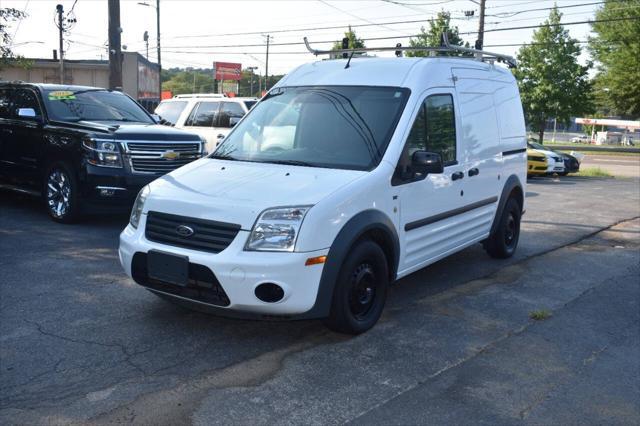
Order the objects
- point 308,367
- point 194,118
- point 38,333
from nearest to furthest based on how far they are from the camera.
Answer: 1. point 308,367
2. point 38,333
3. point 194,118

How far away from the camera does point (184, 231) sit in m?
4.32

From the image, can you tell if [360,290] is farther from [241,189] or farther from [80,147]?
[80,147]

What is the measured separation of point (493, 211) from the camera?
691 cm

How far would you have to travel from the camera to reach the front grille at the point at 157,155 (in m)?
8.02

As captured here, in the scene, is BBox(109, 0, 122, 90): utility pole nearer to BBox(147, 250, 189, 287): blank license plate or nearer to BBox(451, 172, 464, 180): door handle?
BBox(451, 172, 464, 180): door handle

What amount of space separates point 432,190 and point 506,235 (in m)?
2.49

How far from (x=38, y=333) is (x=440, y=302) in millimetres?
3324

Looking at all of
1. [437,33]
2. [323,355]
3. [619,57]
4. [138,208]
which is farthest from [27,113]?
[619,57]

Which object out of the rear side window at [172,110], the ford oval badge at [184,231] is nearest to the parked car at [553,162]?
the rear side window at [172,110]

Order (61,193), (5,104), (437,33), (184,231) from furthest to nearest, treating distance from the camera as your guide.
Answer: (437,33), (5,104), (61,193), (184,231)

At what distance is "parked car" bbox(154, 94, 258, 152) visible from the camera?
12.7 m

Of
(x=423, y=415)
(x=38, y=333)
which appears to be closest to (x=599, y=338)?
(x=423, y=415)

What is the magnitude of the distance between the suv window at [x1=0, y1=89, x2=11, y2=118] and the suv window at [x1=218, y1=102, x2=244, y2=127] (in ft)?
14.2

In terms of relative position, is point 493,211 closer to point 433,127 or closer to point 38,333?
point 433,127
